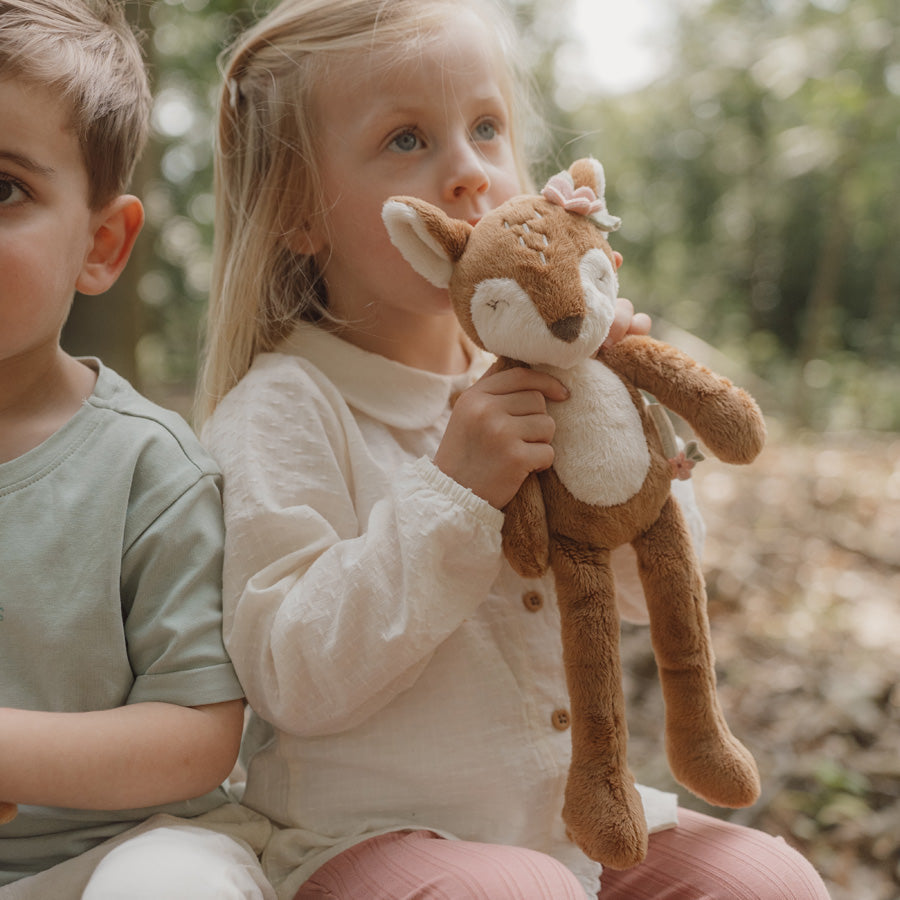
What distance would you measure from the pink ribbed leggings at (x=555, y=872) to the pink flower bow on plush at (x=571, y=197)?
0.68m

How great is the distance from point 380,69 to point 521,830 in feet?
3.01

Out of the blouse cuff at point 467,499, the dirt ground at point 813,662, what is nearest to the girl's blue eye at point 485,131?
the blouse cuff at point 467,499

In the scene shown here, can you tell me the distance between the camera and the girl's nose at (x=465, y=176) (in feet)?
3.65

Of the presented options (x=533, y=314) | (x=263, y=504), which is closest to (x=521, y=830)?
(x=263, y=504)

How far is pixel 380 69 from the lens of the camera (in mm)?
1135

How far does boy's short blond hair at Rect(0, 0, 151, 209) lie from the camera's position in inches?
39.0

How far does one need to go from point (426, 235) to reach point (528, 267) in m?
0.12

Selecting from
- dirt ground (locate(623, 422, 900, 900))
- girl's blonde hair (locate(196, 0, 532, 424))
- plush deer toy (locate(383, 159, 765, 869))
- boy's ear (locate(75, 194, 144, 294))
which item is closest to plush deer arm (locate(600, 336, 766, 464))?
plush deer toy (locate(383, 159, 765, 869))

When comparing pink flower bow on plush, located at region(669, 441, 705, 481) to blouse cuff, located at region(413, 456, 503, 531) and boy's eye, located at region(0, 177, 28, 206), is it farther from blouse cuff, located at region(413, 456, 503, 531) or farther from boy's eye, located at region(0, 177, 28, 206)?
boy's eye, located at region(0, 177, 28, 206)

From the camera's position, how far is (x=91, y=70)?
107cm

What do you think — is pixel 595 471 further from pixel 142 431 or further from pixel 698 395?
pixel 142 431

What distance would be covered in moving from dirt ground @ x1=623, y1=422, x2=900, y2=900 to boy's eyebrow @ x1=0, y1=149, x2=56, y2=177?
154 cm

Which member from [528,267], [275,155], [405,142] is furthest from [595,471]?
[275,155]

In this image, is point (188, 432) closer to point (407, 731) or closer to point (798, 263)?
point (407, 731)
